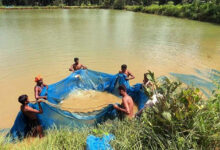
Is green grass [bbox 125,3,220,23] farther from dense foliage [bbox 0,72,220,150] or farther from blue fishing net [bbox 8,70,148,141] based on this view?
dense foliage [bbox 0,72,220,150]

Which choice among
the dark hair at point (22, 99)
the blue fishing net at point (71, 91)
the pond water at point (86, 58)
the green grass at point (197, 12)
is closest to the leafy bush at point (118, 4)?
the green grass at point (197, 12)

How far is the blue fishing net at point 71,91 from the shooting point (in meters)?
3.16

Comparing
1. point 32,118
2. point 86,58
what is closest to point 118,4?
point 86,58

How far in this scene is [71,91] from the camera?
4836 mm

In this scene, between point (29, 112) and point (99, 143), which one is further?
point (29, 112)

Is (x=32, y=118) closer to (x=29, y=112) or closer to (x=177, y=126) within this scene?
(x=29, y=112)

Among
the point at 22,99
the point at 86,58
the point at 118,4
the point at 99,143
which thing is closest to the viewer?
the point at 99,143

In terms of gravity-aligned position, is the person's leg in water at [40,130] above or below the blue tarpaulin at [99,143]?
below

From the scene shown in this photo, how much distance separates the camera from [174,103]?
78.7 inches

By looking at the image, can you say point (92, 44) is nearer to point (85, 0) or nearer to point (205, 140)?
point (205, 140)

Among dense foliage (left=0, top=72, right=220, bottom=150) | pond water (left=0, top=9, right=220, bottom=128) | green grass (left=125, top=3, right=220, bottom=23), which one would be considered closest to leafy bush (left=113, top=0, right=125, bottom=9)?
green grass (left=125, top=3, right=220, bottom=23)

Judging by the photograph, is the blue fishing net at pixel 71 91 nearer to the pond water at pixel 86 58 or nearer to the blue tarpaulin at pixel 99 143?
the blue tarpaulin at pixel 99 143

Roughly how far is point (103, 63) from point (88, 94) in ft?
9.65

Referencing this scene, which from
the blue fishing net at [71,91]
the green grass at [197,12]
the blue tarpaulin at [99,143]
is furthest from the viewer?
the green grass at [197,12]
